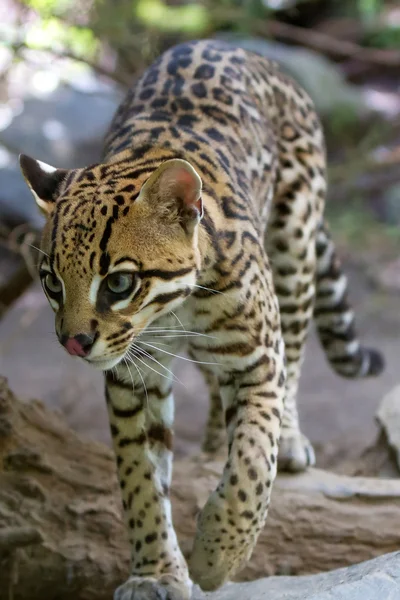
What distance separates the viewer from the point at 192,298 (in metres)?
3.61

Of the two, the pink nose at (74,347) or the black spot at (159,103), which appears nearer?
the pink nose at (74,347)

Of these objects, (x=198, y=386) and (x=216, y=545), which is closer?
(x=216, y=545)

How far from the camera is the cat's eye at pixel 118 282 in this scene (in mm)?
3100

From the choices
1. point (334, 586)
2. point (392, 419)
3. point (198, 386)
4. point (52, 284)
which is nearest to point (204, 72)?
point (52, 284)

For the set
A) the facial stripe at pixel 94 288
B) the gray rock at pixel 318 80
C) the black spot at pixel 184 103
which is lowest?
the gray rock at pixel 318 80

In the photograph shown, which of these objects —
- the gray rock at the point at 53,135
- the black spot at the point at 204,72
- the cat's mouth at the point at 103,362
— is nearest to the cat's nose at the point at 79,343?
the cat's mouth at the point at 103,362

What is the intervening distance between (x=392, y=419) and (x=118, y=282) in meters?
3.24

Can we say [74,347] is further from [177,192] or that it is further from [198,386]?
[198,386]

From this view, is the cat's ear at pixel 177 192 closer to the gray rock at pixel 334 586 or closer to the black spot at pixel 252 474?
the black spot at pixel 252 474

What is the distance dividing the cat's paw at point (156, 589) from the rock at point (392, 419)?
83.4 inches

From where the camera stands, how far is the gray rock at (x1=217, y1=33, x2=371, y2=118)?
46.3ft

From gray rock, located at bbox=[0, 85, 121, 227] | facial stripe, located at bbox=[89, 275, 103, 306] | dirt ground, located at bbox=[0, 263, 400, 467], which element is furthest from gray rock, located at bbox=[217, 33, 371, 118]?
facial stripe, located at bbox=[89, 275, 103, 306]

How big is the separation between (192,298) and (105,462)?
5.57 feet

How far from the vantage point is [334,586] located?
127 inches
